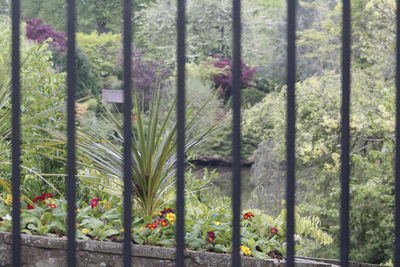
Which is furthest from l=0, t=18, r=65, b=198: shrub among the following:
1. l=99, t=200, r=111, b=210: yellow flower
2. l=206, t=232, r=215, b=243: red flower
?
→ l=206, t=232, r=215, b=243: red flower

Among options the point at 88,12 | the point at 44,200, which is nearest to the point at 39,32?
the point at 88,12

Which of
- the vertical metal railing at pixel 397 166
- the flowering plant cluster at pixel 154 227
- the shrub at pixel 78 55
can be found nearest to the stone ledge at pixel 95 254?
the flowering plant cluster at pixel 154 227

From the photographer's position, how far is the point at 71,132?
835mm

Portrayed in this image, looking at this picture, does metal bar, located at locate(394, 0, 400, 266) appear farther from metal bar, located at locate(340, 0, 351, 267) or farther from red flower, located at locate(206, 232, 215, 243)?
red flower, located at locate(206, 232, 215, 243)

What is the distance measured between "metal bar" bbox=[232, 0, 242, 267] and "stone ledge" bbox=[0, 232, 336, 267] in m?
2.06

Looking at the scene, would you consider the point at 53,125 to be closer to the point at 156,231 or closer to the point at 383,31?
the point at 156,231

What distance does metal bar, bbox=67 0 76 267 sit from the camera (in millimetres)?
820

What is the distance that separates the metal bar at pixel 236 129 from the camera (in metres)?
0.82

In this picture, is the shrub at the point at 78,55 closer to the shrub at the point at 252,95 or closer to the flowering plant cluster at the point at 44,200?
the shrub at the point at 252,95

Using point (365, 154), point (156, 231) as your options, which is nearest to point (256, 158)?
point (365, 154)

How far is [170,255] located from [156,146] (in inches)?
28.2

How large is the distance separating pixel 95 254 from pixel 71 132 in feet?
7.09

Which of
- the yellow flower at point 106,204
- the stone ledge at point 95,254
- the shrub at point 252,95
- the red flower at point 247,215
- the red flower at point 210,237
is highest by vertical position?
the shrub at point 252,95

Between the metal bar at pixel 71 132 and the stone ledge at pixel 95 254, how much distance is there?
2065 millimetres
